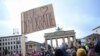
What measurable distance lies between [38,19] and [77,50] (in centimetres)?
477

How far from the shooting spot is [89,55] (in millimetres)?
11375

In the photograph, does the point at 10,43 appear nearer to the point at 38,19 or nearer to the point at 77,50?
the point at 38,19

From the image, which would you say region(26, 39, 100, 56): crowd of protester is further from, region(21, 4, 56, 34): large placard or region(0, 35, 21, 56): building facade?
region(0, 35, 21, 56): building facade

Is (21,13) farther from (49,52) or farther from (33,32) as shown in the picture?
(49,52)

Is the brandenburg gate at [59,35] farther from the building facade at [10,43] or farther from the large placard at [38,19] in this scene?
→ the large placard at [38,19]

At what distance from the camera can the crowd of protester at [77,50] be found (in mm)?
7855

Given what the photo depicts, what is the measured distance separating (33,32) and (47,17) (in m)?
0.96

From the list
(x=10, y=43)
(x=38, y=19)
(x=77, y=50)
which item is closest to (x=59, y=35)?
(x=10, y=43)

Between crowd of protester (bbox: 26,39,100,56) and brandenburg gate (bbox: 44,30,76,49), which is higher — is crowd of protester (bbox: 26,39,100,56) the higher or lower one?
the lower one

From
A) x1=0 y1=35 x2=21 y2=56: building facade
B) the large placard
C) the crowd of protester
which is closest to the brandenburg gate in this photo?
x1=0 y1=35 x2=21 y2=56: building facade

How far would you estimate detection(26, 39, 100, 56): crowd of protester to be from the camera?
7.86 m

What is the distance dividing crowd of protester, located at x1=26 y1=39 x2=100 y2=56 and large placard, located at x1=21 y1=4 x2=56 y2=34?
1312 mm

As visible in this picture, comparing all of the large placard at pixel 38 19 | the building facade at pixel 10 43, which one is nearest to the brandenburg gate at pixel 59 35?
the building facade at pixel 10 43

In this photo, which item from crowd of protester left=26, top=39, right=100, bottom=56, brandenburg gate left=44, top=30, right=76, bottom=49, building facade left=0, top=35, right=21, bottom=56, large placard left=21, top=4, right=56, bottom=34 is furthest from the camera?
building facade left=0, top=35, right=21, bottom=56
